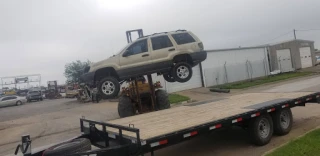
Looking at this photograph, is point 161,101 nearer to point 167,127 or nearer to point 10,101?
point 167,127

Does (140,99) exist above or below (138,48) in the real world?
below

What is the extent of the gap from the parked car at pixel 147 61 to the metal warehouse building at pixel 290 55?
88.5ft

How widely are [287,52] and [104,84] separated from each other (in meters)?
31.0

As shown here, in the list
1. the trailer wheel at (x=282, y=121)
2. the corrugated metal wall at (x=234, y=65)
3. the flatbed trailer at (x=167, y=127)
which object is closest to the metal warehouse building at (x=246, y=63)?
the corrugated metal wall at (x=234, y=65)

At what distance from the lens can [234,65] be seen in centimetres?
2906

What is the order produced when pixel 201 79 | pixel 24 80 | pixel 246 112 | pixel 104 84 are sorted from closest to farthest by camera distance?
pixel 246 112 → pixel 104 84 → pixel 201 79 → pixel 24 80

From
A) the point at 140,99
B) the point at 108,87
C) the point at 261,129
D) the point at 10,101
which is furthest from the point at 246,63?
the point at 10,101

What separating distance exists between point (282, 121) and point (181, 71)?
10.8ft

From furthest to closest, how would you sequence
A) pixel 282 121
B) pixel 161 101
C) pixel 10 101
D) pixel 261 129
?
pixel 10 101
pixel 161 101
pixel 282 121
pixel 261 129

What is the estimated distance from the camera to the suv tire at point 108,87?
907 cm

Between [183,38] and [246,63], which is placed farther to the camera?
[246,63]

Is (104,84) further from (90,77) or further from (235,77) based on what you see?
(235,77)

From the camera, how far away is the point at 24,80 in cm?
6041

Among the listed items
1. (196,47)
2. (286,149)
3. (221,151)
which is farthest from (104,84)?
(286,149)
